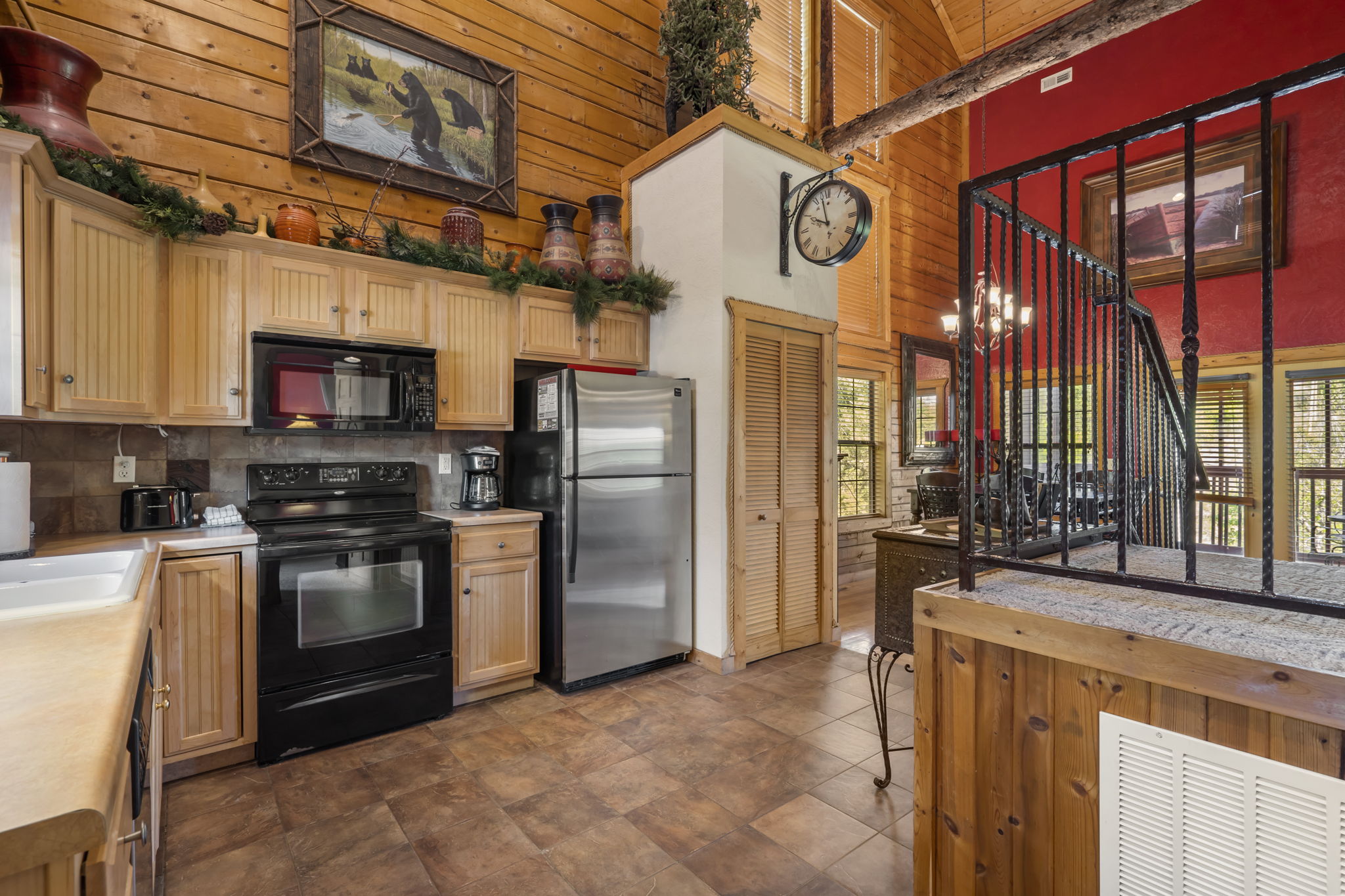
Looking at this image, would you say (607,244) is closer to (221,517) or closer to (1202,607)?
(221,517)

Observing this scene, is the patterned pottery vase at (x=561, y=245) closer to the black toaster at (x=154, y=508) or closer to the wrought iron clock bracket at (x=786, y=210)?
the wrought iron clock bracket at (x=786, y=210)

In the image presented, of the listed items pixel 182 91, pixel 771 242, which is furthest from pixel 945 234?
pixel 182 91

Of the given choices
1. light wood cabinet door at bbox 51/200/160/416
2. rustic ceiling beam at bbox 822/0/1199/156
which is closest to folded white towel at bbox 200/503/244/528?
light wood cabinet door at bbox 51/200/160/416

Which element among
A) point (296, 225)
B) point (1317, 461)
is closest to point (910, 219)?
point (1317, 461)

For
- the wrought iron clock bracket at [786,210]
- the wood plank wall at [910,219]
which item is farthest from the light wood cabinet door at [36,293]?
the wood plank wall at [910,219]

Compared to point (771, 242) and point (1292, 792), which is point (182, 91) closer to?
point (771, 242)

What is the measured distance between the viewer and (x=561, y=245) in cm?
369

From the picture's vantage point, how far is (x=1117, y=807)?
1.11m

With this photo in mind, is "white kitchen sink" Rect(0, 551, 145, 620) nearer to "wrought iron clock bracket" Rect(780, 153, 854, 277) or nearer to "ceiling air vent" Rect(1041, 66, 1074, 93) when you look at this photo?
"wrought iron clock bracket" Rect(780, 153, 854, 277)

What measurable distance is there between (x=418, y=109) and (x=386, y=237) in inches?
39.1

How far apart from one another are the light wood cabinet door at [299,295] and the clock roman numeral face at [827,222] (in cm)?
256

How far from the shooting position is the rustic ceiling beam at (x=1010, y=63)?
3836 mm

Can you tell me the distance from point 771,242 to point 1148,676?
3219 mm

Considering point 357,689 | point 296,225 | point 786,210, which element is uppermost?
point 786,210
